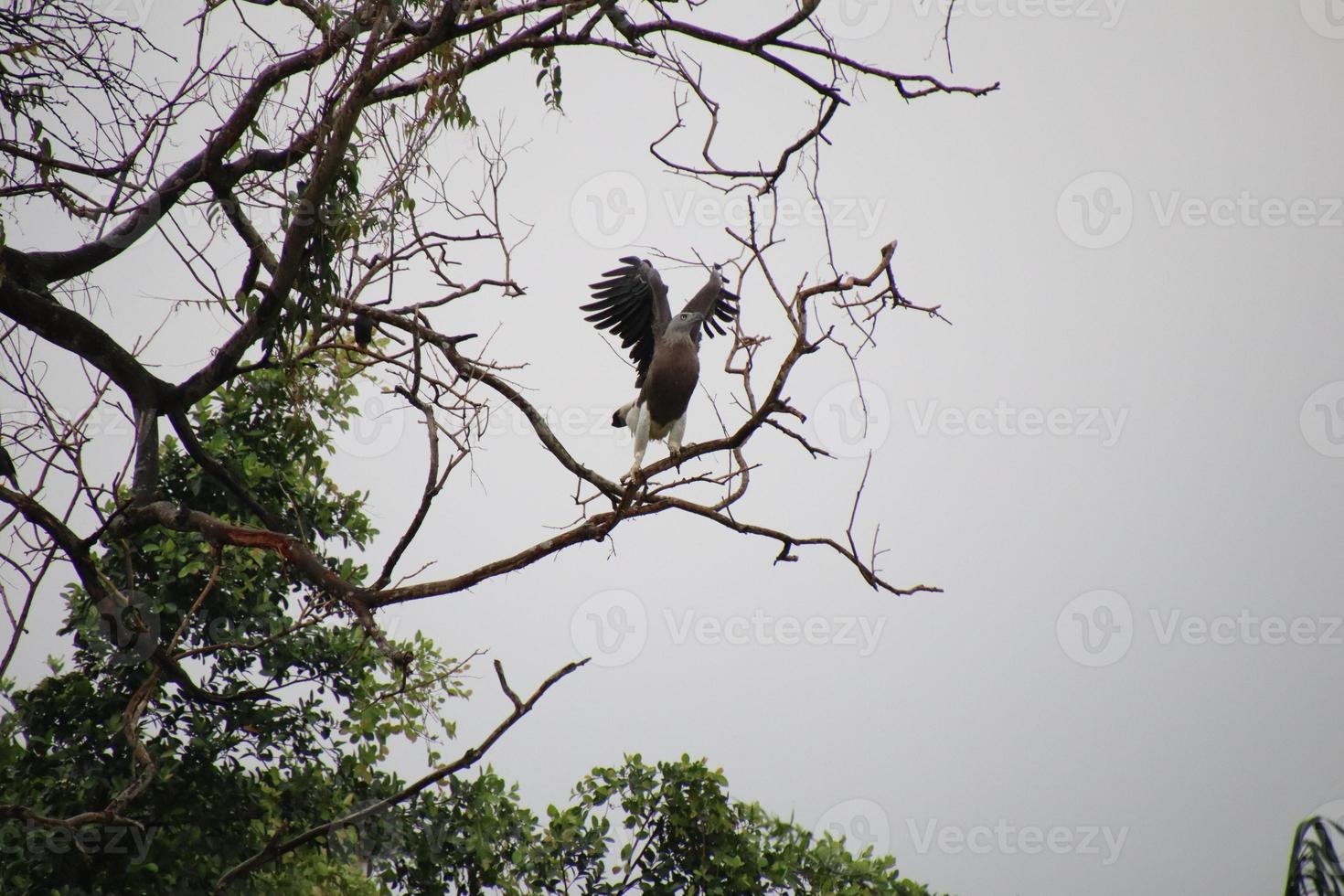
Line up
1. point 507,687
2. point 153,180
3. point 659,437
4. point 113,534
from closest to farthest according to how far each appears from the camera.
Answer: point 507,687 → point 113,534 → point 153,180 → point 659,437

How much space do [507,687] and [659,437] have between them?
2065 millimetres

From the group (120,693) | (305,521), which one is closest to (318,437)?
(305,521)

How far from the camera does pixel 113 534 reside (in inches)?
107

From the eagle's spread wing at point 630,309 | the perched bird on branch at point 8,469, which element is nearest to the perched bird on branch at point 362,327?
the perched bird on branch at point 8,469

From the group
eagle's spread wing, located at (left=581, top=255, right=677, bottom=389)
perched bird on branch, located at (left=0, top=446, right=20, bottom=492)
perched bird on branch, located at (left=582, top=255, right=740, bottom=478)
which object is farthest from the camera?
eagle's spread wing, located at (left=581, top=255, right=677, bottom=389)

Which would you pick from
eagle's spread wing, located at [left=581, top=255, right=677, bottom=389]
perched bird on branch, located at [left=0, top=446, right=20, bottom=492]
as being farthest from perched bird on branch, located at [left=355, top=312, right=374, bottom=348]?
eagle's spread wing, located at [left=581, top=255, right=677, bottom=389]

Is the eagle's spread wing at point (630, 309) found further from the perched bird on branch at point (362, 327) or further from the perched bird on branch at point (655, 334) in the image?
the perched bird on branch at point (362, 327)

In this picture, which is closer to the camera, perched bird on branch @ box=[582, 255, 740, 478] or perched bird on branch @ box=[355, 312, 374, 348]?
perched bird on branch @ box=[355, 312, 374, 348]

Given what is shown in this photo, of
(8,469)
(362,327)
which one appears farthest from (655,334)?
(8,469)

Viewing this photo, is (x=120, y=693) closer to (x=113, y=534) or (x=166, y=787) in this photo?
(x=166, y=787)

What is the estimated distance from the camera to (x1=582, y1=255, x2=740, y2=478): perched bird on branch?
158 inches

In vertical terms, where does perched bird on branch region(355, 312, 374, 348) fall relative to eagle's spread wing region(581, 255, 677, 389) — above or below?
below

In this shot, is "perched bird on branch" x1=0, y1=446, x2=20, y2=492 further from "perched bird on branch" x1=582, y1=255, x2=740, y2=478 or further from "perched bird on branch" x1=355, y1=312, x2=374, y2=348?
"perched bird on branch" x1=582, y1=255, x2=740, y2=478

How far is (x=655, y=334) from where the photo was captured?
4242 millimetres
